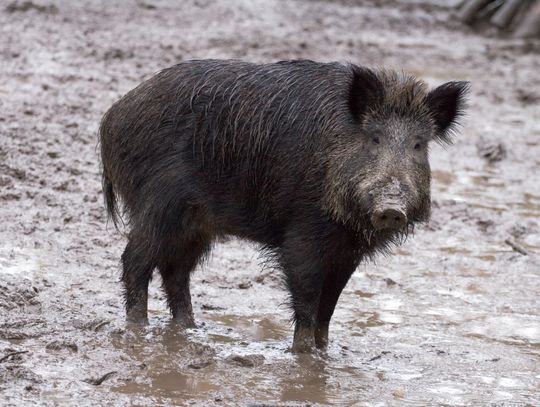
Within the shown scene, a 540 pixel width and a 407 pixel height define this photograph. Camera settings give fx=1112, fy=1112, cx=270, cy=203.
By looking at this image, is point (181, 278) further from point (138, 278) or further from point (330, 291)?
point (330, 291)

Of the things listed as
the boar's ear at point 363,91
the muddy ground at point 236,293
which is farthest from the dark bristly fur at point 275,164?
the muddy ground at point 236,293

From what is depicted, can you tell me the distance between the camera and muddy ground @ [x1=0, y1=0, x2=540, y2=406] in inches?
211

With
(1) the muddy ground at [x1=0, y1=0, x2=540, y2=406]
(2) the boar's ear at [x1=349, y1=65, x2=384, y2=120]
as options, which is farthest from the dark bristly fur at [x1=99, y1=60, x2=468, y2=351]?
(1) the muddy ground at [x1=0, y1=0, x2=540, y2=406]

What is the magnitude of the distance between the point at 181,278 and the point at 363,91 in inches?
61.9

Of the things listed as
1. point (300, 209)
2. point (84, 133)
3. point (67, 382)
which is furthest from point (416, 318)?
point (84, 133)

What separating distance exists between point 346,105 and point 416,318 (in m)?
1.71

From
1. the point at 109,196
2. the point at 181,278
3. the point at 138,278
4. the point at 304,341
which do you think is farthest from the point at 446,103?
the point at 109,196

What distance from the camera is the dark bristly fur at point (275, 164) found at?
18.7 feet

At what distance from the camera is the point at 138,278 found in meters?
6.23

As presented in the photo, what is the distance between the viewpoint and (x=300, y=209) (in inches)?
229

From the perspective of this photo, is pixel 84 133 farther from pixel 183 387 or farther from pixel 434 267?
pixel 183 387

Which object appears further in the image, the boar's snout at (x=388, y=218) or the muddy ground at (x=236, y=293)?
the muddy ground at (x=236, y=293)

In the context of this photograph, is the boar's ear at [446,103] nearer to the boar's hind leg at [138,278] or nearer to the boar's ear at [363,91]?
the boar's ear at [363,91]

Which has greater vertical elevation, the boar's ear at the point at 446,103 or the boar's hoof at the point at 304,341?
the boar's ear at the point at 446,103
